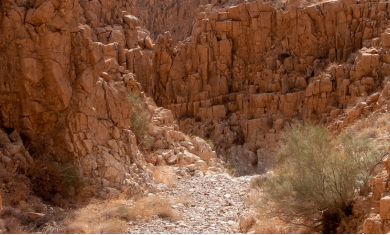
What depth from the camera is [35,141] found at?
33.0ft

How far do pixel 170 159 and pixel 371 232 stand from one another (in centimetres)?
947

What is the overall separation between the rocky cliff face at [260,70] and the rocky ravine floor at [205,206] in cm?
1188

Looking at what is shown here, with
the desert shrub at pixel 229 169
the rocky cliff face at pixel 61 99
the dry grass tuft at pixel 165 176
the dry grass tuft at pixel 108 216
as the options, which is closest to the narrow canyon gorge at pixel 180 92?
the rocky cliff face at pixel 61 99

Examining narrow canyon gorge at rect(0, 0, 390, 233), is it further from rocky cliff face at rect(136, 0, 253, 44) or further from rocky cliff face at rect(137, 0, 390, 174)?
rocky cliff face at rect(136, 0, 253, 44)

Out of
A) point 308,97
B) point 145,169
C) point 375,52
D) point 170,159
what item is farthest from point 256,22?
point 145,169

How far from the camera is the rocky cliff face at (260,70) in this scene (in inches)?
955

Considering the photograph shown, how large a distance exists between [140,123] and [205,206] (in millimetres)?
5898

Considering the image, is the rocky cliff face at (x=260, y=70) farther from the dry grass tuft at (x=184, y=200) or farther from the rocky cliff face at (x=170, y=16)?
the rocky cliff face at (x=170, y=16)

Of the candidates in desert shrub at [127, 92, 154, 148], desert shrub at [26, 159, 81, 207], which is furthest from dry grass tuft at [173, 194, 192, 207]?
desert shrub at [127, 92, 154, 148]

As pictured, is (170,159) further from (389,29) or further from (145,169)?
(389,29)

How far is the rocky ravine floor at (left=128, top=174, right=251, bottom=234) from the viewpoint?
25.6 feet

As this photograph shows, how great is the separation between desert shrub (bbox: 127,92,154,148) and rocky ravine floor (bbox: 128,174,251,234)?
2762 millimetres

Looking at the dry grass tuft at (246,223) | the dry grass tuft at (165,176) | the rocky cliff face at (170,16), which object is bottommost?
the dry grass tuft at (165,176)

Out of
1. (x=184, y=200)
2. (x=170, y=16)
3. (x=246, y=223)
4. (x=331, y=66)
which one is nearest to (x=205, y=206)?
(x=184, y=200)
